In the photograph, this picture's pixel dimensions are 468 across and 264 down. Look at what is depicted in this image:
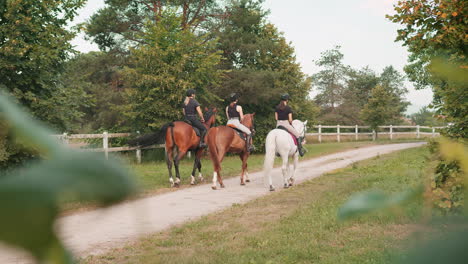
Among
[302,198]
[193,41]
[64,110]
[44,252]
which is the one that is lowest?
[302,198]

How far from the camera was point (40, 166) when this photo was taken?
221 millimetres

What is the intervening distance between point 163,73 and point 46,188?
640 inches

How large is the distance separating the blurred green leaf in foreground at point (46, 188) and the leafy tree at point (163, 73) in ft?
51.6

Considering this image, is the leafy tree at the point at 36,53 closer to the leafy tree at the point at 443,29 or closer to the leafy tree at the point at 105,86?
the leafy tree at the point at 443,29

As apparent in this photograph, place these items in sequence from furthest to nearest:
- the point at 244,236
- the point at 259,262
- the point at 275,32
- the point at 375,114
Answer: the point at 375,114 < the point at 275,32 < the point at 244,236 < the point at 259,262

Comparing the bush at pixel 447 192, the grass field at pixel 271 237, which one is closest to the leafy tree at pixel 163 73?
the grass field at pixel 271 237

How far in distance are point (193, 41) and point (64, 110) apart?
843cm

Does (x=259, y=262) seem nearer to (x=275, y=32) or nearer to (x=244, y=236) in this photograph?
(x=244, y=236)

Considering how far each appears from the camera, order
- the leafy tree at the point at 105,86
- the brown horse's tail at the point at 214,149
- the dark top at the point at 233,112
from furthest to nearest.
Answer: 1. the leafy tree at the point at 105,86
2. the dark top at the point at 233,112
3. the brown horse's tail at the point at 214,149

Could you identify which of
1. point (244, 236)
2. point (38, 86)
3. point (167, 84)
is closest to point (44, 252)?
point (244, 236)


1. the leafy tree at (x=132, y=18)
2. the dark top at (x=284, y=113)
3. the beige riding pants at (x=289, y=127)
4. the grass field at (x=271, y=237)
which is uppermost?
the leafy tree at (x=132, y=18)

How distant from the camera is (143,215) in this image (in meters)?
0.29

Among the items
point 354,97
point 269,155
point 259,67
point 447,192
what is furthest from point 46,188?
point 354,97

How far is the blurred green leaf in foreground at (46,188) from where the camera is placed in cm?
19
